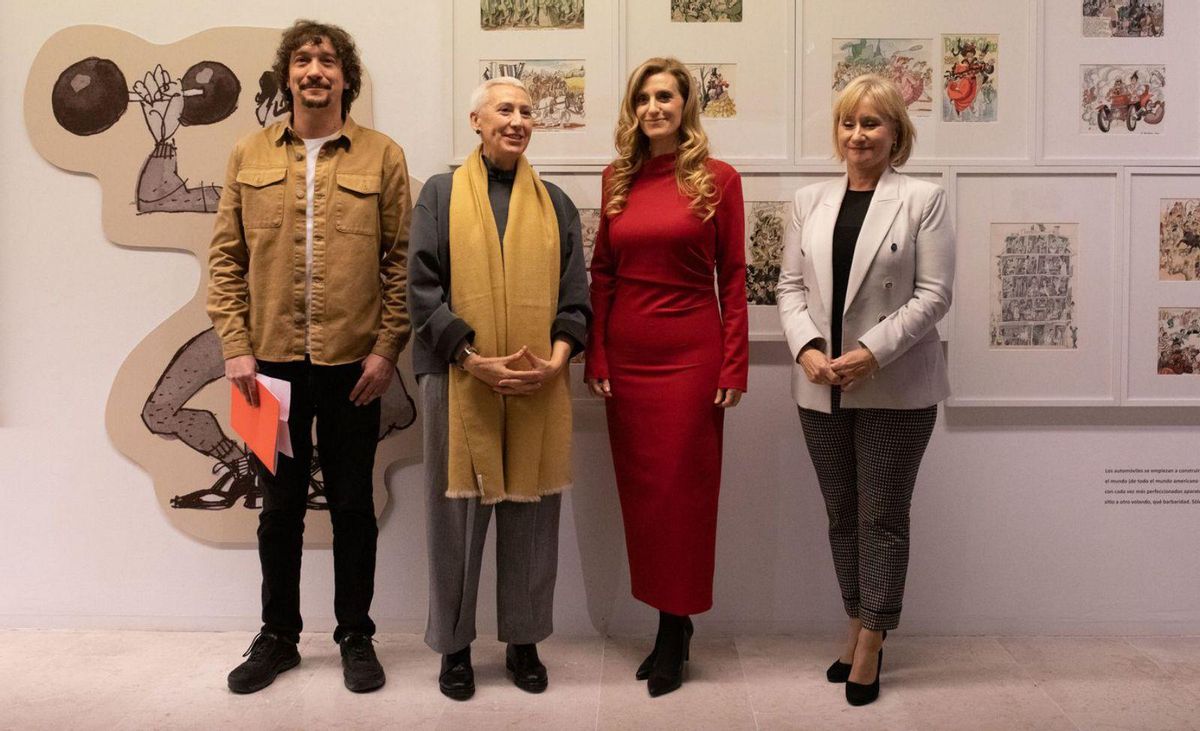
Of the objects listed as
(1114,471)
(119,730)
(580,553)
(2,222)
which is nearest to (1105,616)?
(1114,471)

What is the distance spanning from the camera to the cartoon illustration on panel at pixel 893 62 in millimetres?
3127

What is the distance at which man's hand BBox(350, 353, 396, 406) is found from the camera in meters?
2.74

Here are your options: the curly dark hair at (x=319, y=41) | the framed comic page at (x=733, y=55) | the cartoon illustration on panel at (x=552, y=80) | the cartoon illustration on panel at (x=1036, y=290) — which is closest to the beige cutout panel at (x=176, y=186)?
the curly dark hair at (x=319, y=41)

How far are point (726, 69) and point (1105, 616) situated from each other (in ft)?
7.59

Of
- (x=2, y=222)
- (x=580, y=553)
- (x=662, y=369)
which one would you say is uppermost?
(x=2, y=222)

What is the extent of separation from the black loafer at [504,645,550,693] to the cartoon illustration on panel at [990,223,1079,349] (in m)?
1.86

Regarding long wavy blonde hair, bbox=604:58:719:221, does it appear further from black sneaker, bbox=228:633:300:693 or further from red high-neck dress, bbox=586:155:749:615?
black sneaker, bbox=228:633:300:693

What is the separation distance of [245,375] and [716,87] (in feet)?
5.83

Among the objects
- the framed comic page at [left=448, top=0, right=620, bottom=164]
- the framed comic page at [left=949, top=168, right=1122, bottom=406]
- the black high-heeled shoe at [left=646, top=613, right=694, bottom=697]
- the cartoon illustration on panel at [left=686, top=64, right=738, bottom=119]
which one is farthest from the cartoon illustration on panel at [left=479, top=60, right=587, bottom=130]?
the black high-heeled shoe at [left=646, top=613, right=694, bottom=697]

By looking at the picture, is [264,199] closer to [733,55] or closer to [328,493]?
[328,493]

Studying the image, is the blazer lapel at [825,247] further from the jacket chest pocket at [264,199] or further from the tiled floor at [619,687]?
the jacket chest pocket at [264,199]

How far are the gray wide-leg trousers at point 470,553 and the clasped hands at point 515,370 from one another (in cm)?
15

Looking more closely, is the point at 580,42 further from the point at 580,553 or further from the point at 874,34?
the point at 580,553

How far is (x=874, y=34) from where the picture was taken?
3.13m
